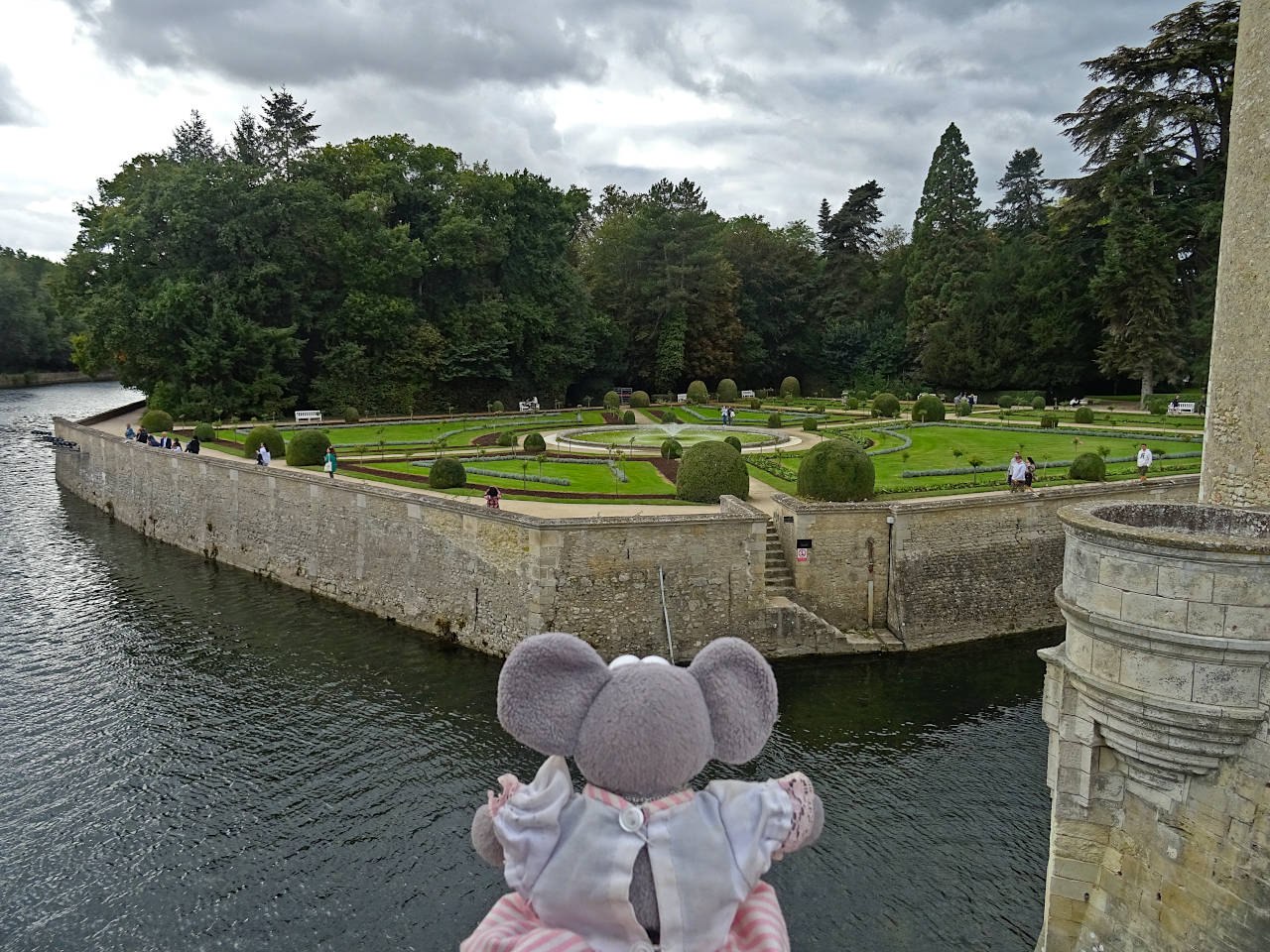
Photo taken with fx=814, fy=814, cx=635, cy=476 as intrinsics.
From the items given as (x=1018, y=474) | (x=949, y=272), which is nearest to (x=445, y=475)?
(x=1018, y=474)

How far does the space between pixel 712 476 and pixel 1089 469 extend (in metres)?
10.7

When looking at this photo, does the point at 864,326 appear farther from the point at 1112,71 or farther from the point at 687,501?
the point at 687,501

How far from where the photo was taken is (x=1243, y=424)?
951 centimetres

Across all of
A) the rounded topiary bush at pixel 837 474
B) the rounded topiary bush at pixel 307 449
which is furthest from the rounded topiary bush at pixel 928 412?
the rounded topiary bush at pixel 307 449

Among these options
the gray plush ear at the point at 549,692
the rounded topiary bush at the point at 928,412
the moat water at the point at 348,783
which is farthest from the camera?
the rounded topiary bush at the point at 928,412

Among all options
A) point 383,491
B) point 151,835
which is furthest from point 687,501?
point 151,835

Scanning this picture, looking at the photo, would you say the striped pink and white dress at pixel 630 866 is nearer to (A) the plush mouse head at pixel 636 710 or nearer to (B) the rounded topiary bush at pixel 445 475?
(A) the plush mouse head at pixel 636 710

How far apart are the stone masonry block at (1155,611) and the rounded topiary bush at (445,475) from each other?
18.6 metres

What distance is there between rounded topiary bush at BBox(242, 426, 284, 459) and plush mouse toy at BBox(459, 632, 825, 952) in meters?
26.8

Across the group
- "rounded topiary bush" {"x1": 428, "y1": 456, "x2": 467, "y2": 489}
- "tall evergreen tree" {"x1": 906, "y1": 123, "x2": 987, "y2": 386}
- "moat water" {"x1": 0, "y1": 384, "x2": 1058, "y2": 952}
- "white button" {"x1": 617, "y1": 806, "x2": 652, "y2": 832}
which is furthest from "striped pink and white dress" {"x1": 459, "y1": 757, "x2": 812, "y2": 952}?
"tall evergreen tree" {"x1": 906, "y1": 123, "x2": 987, "y2": 386}

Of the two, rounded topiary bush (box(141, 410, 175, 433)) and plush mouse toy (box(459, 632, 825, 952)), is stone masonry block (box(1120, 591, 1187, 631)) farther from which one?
rounded topiary bush (box(141, 410, 175, 433))

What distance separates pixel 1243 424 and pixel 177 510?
28641 millimetres

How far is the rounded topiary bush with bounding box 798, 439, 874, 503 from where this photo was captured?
19.6 meters

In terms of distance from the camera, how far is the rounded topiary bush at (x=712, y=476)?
20.7 metres
